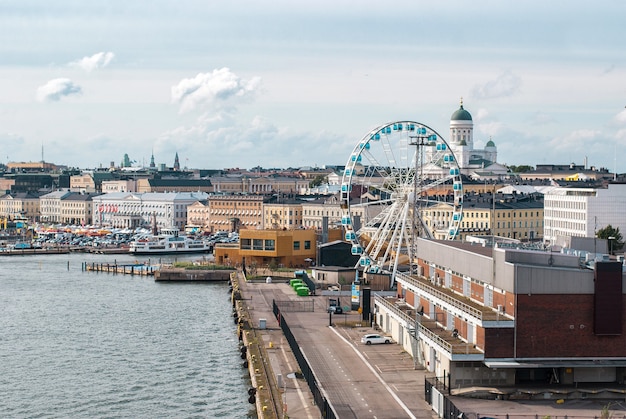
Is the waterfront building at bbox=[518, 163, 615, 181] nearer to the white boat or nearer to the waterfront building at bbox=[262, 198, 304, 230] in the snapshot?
the waterfront building at bbox=[262, 198, 304, 230]

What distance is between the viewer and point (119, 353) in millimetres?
37094

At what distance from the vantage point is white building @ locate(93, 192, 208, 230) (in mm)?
119062

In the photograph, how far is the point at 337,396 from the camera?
2627 cm

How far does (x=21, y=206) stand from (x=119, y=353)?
105624mm

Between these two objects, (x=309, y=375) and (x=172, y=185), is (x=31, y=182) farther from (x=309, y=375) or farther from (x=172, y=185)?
(x=309, y=375)

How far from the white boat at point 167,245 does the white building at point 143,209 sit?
25539mm

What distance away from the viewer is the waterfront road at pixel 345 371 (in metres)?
25.2

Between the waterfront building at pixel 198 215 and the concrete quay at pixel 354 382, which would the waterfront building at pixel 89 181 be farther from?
the concrete quay at pixel 354 382

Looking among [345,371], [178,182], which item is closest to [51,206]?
[178,182]

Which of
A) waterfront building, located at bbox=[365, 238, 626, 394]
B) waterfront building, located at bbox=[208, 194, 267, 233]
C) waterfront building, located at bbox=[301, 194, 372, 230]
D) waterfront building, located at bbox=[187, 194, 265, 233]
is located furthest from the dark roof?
waterfront building, located at bbox=[365, 238, 626, 394]

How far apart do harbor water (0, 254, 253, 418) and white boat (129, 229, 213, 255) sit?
26.2 metres

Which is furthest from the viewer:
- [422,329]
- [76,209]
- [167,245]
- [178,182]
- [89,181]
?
[89,181]

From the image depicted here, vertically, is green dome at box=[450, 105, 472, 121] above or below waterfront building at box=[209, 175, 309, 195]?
above

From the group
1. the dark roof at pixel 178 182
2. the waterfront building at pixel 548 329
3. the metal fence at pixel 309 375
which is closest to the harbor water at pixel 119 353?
the metal fence at pixel 309 375
